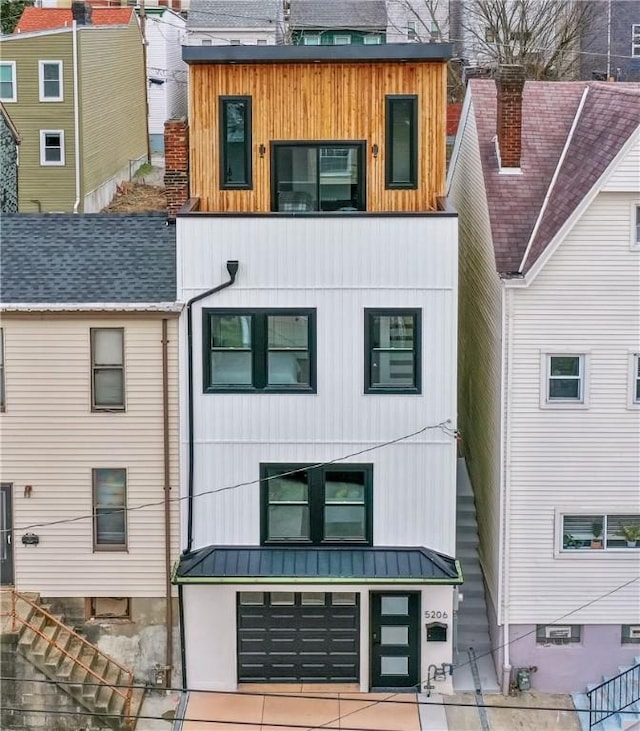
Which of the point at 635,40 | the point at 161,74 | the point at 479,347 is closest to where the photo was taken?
the point at 479,347

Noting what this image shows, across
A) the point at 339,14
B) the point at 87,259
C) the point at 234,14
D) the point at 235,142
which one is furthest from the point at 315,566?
the point at 339,14

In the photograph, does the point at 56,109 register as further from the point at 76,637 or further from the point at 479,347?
the point at 76,637

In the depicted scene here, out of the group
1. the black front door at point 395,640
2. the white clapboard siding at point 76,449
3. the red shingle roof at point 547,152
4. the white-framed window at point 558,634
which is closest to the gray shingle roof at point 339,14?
the red shingle roof at point 547,152

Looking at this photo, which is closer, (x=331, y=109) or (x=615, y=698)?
(x=615, y=698)

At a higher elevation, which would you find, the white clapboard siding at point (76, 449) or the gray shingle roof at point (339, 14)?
the gray shingle roof at point (339, 14)

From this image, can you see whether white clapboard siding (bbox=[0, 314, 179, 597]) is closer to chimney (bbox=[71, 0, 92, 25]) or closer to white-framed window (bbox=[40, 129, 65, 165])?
white-framed window (bbox=[40, 129, 65, 165])

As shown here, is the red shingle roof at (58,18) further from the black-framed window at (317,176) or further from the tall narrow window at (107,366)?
the tall narrow window at (107,366)
